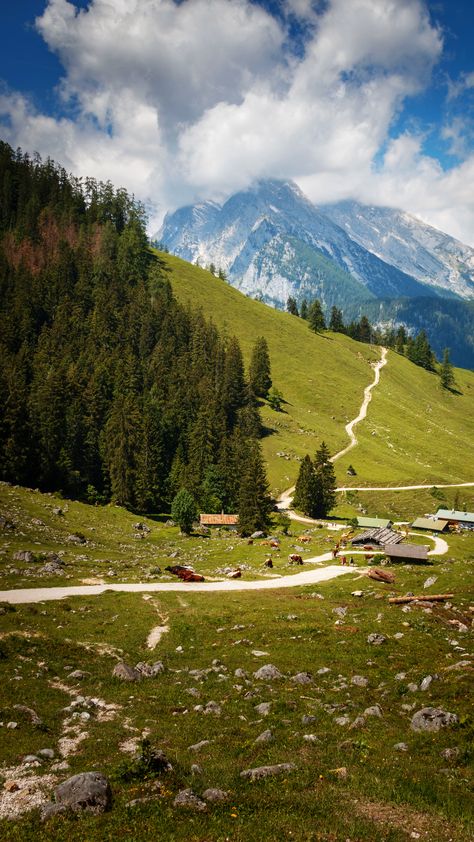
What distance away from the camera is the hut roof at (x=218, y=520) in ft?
288

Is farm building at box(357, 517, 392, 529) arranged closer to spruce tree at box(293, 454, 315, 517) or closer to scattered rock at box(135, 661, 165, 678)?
spruce tree at box(293, 454, 315, 517)

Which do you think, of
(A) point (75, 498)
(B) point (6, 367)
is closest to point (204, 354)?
(B) point (6, 367)

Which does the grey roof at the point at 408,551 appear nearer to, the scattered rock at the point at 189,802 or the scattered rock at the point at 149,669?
the scattered rock at the point at 149,669

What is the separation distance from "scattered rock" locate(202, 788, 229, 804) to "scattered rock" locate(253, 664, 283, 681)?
9878 mm

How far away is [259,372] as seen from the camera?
163000 millimetres

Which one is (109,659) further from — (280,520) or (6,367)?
(6,367)

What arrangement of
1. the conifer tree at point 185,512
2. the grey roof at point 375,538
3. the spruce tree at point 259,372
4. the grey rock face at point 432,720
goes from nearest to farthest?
the grey rock face at point 432,720 → the grey roof at point 375,538 → the conifer tree at point 185,512 → the spruce tree at point 259,372

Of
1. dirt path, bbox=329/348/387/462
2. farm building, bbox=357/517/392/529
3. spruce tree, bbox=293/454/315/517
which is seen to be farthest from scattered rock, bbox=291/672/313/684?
dirt path, bbox=329/348/387/462

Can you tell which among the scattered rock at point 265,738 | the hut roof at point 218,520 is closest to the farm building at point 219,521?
the hut roof at point 218,520

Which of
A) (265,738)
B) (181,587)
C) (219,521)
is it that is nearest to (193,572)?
(181,587)

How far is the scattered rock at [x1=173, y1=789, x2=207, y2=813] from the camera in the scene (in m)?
11.9

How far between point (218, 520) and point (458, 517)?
165ft

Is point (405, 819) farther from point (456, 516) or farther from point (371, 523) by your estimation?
point (456, 516)

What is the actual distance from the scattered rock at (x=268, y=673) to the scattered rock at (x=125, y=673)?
18.9 ft
